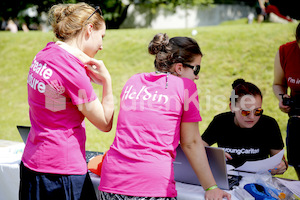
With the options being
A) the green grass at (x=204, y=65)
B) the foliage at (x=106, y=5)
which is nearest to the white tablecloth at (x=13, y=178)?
the green grass at (x=204, y=65)

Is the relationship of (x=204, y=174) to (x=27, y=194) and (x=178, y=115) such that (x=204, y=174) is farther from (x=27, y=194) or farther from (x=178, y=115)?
(x=27, y=194)

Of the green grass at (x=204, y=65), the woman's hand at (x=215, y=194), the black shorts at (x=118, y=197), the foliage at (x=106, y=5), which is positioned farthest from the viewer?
the foliage at (x=106, y=5)

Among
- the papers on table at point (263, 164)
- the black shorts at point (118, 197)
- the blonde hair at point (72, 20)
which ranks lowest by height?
the papers on table at point (263, 164)

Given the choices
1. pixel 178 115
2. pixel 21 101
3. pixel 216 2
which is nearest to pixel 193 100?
pixel 178 115

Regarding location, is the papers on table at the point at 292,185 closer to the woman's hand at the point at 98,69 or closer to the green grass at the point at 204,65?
the woman's hand at the point at 98,69

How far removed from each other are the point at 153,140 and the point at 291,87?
174cm

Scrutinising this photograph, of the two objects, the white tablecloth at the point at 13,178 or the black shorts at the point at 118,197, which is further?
the white tablecloth at the point at 13,178

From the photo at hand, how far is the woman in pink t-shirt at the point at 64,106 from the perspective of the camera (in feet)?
4.37

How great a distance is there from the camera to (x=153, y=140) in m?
1.29

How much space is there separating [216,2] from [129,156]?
17577 millimetres

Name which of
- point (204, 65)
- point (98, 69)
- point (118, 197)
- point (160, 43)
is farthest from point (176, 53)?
point (204, 65)

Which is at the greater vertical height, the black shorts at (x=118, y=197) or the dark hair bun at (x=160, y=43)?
the dark hair bun at (x=160, y=43)

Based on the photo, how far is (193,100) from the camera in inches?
53.1

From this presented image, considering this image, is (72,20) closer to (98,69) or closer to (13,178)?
(98,69)
